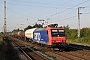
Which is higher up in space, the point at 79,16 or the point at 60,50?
the point at 79,16

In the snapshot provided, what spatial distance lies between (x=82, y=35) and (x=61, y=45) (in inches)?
1176

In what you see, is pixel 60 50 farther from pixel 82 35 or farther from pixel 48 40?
pixel 82 35

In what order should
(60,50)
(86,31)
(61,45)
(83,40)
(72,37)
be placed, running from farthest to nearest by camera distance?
(72,37)
(86,31)
(83,40)
(60,50)
(61,45)

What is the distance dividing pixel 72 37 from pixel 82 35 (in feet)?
11.3

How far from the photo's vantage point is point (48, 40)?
2662 centimetres

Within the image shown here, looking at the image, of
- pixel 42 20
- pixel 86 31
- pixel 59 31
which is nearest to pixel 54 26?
pixel 59 31

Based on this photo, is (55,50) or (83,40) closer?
(55,50)

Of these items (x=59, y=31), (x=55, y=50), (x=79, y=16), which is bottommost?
(x=55, y=50)

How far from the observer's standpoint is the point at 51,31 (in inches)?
1022

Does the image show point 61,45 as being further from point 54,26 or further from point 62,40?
point 54,26

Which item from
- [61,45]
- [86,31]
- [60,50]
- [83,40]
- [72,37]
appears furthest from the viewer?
[72,37]

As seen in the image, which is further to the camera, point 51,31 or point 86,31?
point 86,31

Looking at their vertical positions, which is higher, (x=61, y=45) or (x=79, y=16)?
(x=79, y=16)

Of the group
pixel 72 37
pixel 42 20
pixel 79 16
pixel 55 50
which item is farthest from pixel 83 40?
pixel 55 50
